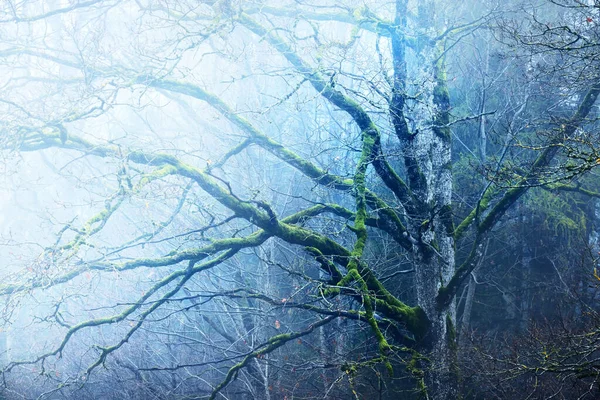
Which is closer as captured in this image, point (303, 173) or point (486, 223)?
point (486, 223)

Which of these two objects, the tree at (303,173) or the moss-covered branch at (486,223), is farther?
the moss-covered branch at (486,223)

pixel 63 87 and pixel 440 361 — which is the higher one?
pixel 63 87

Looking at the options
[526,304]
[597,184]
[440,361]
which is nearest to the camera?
[440,361]

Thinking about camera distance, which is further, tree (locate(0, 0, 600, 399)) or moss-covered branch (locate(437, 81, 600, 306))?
moss-covered branch (locate(437, 81, 600, 306))

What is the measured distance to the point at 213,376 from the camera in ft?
38.4

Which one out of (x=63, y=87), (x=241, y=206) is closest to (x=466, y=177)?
(x=241, y=206)

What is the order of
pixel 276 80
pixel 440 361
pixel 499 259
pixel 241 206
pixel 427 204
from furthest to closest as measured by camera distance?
pixel 276 80 < pixel 499 259 < pixel 427 204 < pixel 440 361 < pixel 241 206

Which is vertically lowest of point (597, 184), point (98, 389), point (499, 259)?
point (98, 389)

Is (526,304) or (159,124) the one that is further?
(159,124)

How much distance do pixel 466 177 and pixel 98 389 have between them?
11.6 metres

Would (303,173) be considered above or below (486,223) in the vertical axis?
above

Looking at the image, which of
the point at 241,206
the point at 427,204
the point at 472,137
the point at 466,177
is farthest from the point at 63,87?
the point at 472,137

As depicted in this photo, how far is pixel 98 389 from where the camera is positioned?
41.9 feet

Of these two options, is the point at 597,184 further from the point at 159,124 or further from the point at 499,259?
the point at 159,124
